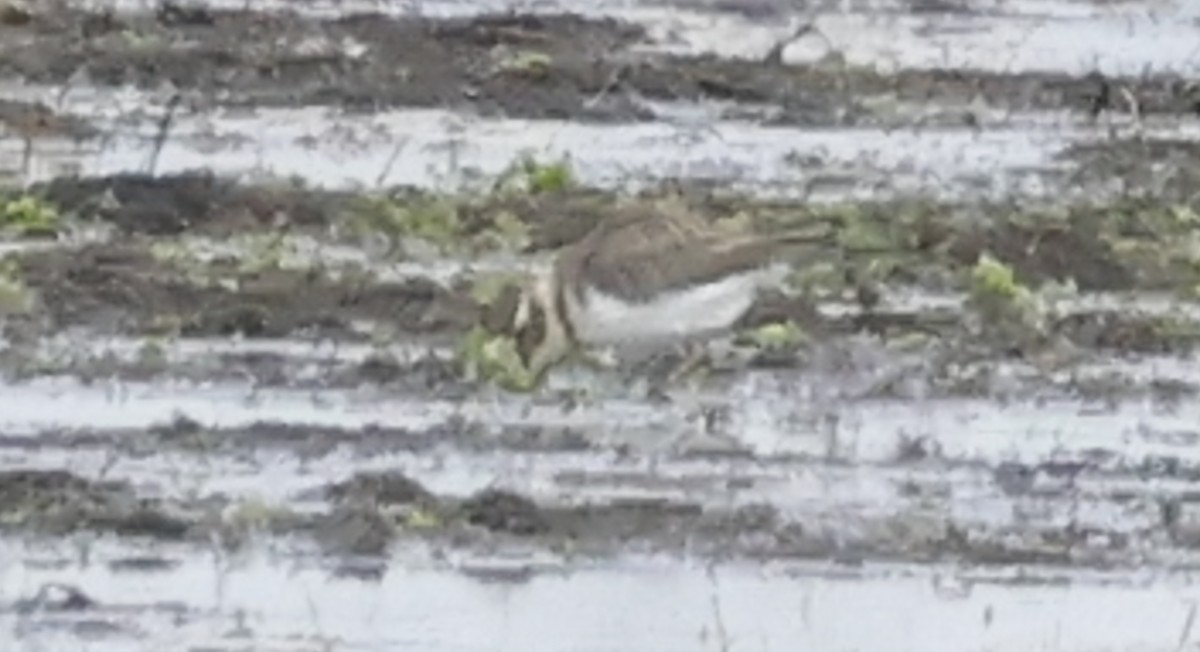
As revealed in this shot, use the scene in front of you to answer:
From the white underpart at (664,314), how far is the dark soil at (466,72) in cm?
21

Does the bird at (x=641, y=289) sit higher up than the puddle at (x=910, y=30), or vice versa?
the puddle at (x=910, y=30)

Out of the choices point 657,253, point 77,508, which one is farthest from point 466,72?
point 77,508

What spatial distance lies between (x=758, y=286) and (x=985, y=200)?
8.2 inches

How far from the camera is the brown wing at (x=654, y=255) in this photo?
291 centimetres

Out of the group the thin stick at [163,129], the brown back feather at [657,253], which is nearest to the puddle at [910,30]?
the thin stick at [163,129]

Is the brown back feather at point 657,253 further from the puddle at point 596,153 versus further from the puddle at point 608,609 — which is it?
the puddle at point 608,609

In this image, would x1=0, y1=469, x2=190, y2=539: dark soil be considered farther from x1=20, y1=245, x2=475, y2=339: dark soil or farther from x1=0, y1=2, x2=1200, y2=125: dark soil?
x1=0, y1=2, x2=1200, y2=125: dark soil

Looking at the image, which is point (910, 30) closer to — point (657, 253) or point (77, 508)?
point (657, 253)

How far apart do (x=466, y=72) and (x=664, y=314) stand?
0.30 meters

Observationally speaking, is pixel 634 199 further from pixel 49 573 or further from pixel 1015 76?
pixel 49 573

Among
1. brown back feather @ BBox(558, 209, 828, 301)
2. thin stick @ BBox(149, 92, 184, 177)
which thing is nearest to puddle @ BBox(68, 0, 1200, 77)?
thin stick @ BBox(149, 92, 184, 177)

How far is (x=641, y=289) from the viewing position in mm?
2924

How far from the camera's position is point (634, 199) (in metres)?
3.01

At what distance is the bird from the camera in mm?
2881
